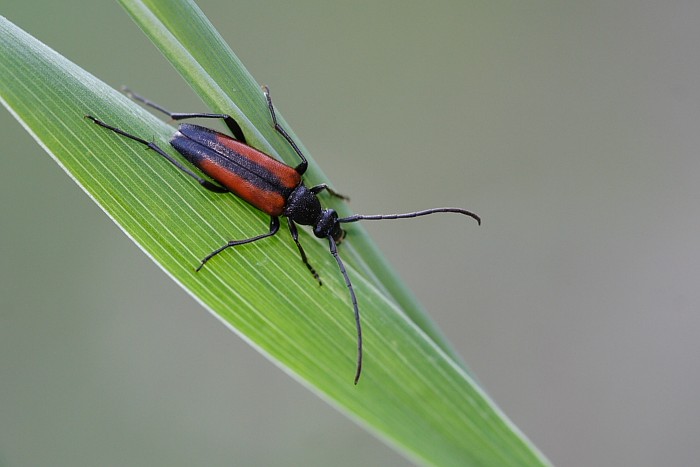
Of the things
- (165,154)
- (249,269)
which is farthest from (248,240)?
(165,154)

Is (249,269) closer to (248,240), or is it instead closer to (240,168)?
(248,240)

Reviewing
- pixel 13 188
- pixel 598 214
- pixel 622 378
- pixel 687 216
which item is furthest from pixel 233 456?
pixel 687 216

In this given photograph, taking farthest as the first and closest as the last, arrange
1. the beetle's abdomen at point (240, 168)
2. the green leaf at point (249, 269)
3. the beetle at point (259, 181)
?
the beetle's abdomen at point (240, 168) < the beetle at point (259, 181) < the green leaf at point (249, 269)

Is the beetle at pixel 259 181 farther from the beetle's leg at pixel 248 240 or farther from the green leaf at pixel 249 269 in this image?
the green leaf at pixel 249 269

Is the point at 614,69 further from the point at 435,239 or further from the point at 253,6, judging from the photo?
the point at 253,6

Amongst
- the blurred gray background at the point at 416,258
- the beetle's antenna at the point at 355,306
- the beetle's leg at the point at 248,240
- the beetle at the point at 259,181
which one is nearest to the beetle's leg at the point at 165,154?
the beetle at the point at 259,181

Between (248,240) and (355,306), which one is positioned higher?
(248,240)

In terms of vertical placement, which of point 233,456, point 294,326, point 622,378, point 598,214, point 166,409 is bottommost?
point 622,378
